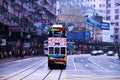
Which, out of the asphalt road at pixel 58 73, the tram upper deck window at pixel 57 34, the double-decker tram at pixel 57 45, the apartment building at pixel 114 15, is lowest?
the asphalt road at pixel 58 73

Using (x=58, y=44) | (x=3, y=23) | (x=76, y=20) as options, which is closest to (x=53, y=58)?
(x=58, y=44)

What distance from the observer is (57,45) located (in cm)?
4394

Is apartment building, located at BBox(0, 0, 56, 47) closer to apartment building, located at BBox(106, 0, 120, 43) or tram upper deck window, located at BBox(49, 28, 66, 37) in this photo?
tram upper deck window, located at BBox(49, 28, 66, 37)

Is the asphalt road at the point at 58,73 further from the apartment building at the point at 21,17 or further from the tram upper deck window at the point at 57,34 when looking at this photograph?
the apartment building at the point at 21,17

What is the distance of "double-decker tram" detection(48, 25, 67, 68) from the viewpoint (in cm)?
4388

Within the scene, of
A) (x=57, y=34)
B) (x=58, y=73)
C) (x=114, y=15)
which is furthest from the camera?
(x=114, y=15)

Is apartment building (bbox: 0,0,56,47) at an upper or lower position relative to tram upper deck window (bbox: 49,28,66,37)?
upper

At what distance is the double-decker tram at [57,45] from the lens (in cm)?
4388

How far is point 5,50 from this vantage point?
8788cm

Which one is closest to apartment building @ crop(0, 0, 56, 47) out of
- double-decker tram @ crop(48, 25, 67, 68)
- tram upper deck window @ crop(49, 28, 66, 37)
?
tram upper deck window @ crop(49, 28, 66, 37)

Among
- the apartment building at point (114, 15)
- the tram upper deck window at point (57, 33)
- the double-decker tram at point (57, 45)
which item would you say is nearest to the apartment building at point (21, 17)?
the tram upper deck window at point (57, 33)

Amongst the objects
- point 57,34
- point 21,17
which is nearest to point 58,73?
point 57,34

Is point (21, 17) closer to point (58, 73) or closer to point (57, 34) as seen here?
point (57, 34)

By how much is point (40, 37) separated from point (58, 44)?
85.2m
